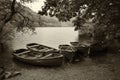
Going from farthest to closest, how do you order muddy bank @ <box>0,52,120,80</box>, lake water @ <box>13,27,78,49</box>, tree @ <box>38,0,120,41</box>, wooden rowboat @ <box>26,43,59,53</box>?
lake water @ <box>13,27,78,49</box> < wooden rowboat @ <box>26,43,59,53</box> < muddy bank @ <box>0,52,120,80</box> < tree @ <box>38,0,120,41</box>

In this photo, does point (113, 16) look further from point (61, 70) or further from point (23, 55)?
point (23, 55)

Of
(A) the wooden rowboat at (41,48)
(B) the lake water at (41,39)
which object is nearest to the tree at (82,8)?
(A) the wooden rowboat at (41,48)

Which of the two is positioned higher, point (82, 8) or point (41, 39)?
point (82, 8)

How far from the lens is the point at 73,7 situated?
30.4 ft

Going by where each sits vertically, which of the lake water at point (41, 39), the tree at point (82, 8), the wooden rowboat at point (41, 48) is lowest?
the lake water at point (41, 39)

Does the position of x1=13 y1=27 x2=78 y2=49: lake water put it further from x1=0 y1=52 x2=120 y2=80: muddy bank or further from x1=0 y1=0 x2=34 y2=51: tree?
x1=0 y1=52 x2=120 y2=80: muddy bank

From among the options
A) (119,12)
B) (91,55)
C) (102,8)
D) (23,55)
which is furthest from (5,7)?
(91,55)

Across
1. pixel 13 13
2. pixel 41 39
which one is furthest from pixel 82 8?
pixel 41 39

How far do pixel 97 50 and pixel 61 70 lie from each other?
26.2 feet

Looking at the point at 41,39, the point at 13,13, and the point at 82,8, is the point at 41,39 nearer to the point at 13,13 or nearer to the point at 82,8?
the point at 13,13

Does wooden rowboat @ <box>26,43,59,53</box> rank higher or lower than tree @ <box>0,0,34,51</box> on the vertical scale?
lower

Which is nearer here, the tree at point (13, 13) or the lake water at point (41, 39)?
the tree at point (13, 13)

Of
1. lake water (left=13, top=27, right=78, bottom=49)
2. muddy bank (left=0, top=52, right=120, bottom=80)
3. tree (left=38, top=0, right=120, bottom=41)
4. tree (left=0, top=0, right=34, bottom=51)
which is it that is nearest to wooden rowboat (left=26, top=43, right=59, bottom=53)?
lake water (left=13, top=27, right=78, bottom=49)

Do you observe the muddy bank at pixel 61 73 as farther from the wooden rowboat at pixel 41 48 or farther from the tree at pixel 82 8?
the tree at pixel 82 8
